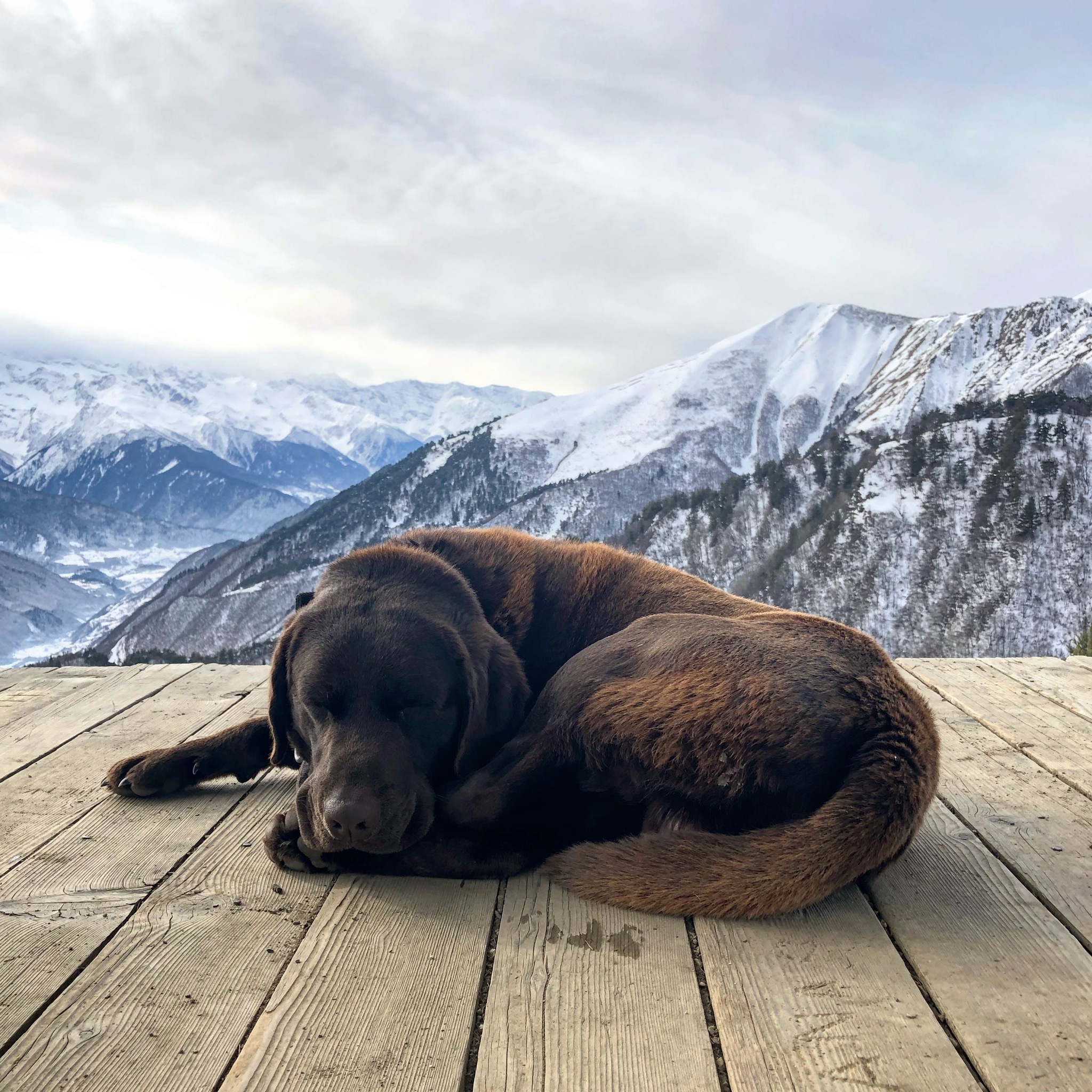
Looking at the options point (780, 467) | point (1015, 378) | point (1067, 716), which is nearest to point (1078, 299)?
point (1015, 378)

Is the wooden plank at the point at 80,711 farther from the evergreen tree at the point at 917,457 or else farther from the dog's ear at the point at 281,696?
the evergreen tree at the point at 917,457

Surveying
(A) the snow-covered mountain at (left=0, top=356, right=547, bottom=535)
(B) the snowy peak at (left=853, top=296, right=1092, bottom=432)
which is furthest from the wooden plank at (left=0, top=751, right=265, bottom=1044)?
(A) the snow-covered mountain at (left=0, top=356, right=547, bottom=535)

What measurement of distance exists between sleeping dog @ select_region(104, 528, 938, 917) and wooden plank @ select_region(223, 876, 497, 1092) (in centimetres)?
20

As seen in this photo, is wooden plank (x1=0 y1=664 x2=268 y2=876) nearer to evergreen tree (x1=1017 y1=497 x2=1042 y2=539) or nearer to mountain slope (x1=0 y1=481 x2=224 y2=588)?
evergreen tree (x1=1017 y1=497 x2=1042 y2=539)

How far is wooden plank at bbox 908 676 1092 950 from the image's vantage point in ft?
6.72

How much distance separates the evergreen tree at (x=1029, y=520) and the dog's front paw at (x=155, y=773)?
1855 centimetres

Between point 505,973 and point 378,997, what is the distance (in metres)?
0.25

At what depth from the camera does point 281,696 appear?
2.57 meters

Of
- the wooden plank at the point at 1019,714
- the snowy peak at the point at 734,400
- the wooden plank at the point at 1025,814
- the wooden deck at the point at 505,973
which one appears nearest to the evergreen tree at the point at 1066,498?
A: the wooden plank at the point at 1019,714

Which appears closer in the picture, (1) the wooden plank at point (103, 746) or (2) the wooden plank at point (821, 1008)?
(2) the wooden plank at point (821, 1008)

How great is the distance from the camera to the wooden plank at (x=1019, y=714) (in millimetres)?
2971

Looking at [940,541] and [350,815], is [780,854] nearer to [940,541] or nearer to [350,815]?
[350,815]

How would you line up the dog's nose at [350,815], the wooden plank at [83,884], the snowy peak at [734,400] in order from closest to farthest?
the wooden plank at [83,884], the dog's nose at [350,815], the snowy peak at [734,400]

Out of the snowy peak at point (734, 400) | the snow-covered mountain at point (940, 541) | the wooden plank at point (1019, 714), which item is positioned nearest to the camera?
the wooden plank at point (1019, 714)
